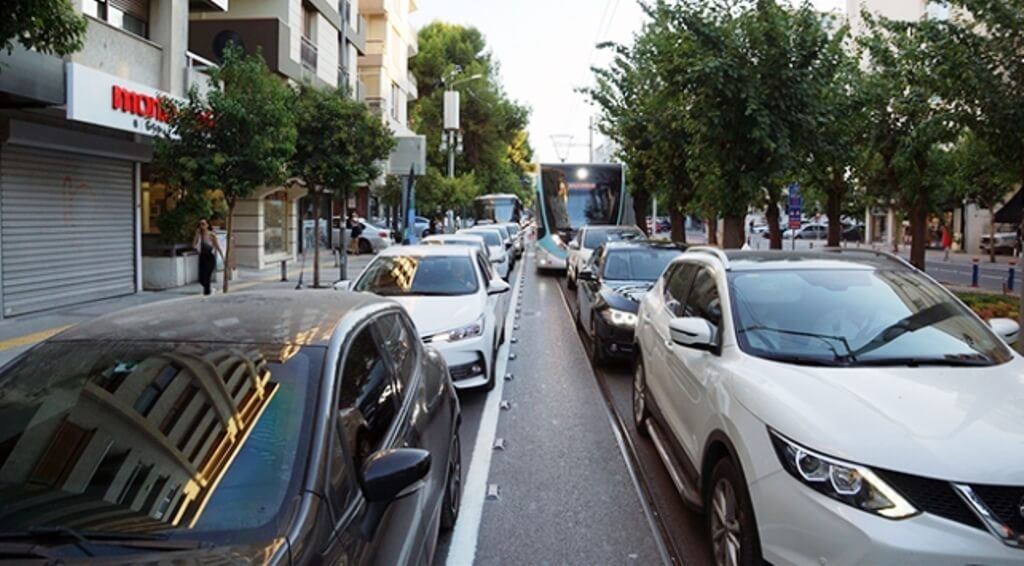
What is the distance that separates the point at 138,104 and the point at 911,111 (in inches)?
Answer: 572

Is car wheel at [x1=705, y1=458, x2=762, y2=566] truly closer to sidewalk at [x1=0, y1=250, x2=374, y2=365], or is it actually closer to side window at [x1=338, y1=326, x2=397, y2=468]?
side window at [x1=338, y1=326, x2=397, y2=468]

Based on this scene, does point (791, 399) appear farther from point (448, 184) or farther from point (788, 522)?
point (448, 184)

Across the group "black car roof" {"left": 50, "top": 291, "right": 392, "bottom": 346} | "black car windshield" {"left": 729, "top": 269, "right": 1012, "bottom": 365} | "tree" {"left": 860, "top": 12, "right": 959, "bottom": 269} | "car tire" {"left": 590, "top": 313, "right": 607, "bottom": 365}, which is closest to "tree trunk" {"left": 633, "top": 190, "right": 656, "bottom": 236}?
"tree" {"left": 860, "top": 12, "right": 959, "bottom": 269}

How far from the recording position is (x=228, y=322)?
3406mm

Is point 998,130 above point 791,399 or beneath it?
above

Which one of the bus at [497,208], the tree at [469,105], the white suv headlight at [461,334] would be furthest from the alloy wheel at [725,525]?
the tree at [469,105]

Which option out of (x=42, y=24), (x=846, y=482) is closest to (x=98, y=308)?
(x=42, y=24)

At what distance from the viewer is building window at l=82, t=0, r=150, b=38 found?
14477 millimetres

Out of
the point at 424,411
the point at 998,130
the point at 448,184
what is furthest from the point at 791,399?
the point at 448,184

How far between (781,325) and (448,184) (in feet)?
122

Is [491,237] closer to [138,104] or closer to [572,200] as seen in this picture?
[572,200]

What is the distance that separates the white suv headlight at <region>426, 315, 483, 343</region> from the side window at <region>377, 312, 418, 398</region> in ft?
10.0

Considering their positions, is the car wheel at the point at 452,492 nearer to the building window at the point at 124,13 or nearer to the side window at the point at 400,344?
the side window at the point at 400,344

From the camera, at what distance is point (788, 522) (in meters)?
3.20
